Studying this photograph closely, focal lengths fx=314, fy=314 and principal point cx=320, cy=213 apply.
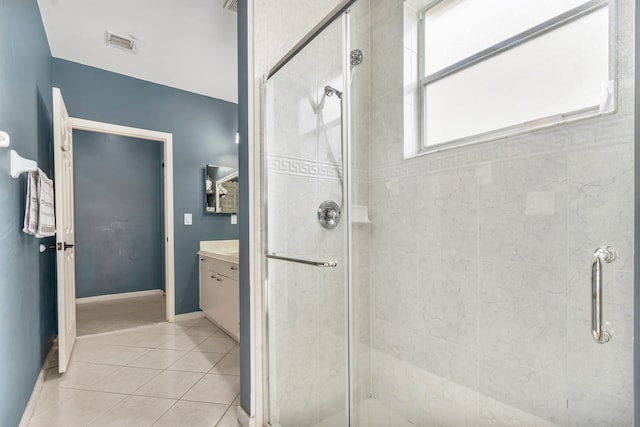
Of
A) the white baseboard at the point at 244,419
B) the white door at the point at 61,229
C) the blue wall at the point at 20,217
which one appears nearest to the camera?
the blue wall at the point at 20,217

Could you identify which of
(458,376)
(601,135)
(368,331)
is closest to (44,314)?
(368,331)

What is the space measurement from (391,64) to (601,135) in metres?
1.04

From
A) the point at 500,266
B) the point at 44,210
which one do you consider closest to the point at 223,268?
the point at 44,210

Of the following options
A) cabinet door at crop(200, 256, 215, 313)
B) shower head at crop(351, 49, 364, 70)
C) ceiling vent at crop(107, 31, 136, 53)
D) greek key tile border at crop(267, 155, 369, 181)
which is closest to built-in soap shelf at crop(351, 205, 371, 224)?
greek key tile border at crop(267, 155, 369, 181)

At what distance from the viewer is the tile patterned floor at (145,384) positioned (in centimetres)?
181

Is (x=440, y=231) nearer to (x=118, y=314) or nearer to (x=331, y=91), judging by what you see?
(x=331, y=91)

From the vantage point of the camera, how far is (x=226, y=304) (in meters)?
3.04

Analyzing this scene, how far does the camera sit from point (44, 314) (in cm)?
255

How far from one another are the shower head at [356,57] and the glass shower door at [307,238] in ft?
0.26

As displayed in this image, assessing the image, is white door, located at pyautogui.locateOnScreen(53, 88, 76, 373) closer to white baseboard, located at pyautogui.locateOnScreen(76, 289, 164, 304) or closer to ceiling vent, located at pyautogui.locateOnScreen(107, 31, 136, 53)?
ceiling vent, located at pyautogui.locateOnScreen(107, 31, 136, 53)

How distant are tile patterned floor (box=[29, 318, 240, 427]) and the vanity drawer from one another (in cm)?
63

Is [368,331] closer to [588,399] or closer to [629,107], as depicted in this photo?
[588,399]

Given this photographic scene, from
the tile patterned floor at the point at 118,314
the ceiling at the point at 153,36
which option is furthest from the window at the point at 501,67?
the tile patterned floor at the point at 118,314

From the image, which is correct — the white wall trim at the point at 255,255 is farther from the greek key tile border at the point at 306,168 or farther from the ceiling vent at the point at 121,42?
the ceiling vent at the point at 121,42
